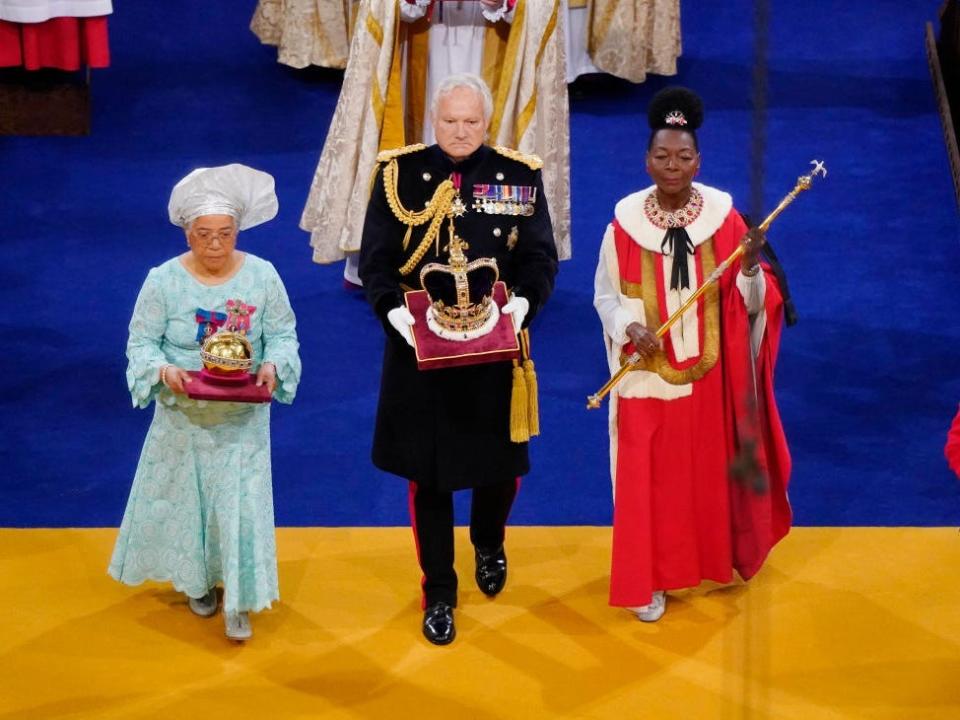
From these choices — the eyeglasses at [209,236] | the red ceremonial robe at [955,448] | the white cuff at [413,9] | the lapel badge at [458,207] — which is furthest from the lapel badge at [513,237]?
the white cuff at [413,9]

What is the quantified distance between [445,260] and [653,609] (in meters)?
1.33

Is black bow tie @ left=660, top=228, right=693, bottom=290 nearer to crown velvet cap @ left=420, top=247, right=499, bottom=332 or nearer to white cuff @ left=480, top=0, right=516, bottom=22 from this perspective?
crown velvet cap @ left=420, top=247, right=499, bottom=332

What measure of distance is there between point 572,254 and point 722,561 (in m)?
3.40

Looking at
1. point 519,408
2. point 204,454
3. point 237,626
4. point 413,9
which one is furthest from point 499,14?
point 237,626

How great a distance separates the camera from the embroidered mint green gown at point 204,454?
17.8 ft

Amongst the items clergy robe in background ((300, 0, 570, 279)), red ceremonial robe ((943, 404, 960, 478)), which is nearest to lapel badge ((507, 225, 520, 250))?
red ceremonial robe ((943, 404, 960, 478))

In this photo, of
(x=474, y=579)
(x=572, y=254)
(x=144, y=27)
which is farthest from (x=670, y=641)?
(x=144, y=27)

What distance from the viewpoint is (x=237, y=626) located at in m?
5.64

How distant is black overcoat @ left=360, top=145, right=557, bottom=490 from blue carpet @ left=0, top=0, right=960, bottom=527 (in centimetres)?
122

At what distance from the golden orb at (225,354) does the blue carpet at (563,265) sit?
4.67 ft

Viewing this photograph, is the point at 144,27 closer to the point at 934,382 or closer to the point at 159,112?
the point at 159,112

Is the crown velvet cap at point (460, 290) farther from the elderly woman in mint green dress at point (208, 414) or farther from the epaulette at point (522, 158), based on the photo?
the elderly woman in mint green dress at point (208, 414)

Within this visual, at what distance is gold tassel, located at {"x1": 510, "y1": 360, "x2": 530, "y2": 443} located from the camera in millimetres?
5414

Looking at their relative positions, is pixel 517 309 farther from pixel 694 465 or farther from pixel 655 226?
pixel 694 465
